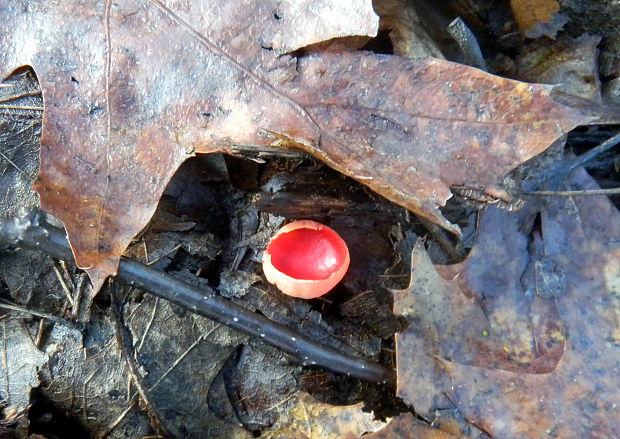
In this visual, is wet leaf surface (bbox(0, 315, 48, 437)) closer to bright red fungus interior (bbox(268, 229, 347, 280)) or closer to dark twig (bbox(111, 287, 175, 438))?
dark twig (bbox(111, 287, 175, 438))

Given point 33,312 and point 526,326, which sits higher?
point 33,312

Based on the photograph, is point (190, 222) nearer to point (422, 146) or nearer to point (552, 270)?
point (422, 146)

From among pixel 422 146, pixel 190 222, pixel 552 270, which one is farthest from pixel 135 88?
pixel 552 270

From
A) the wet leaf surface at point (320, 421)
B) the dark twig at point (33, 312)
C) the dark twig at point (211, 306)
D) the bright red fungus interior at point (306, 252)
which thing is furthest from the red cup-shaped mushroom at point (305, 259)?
the dark twig at point (33, 312)

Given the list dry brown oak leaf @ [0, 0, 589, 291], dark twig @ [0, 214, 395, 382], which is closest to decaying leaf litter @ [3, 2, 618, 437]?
dry brown oak leaf @ [0, 0, 589, 291]

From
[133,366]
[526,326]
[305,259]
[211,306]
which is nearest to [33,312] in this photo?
[133,366]

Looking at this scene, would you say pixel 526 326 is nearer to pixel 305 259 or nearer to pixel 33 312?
pixel 305 259

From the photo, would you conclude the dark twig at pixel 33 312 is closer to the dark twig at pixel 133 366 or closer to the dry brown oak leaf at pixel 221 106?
the dark twig at pixel 133 366
